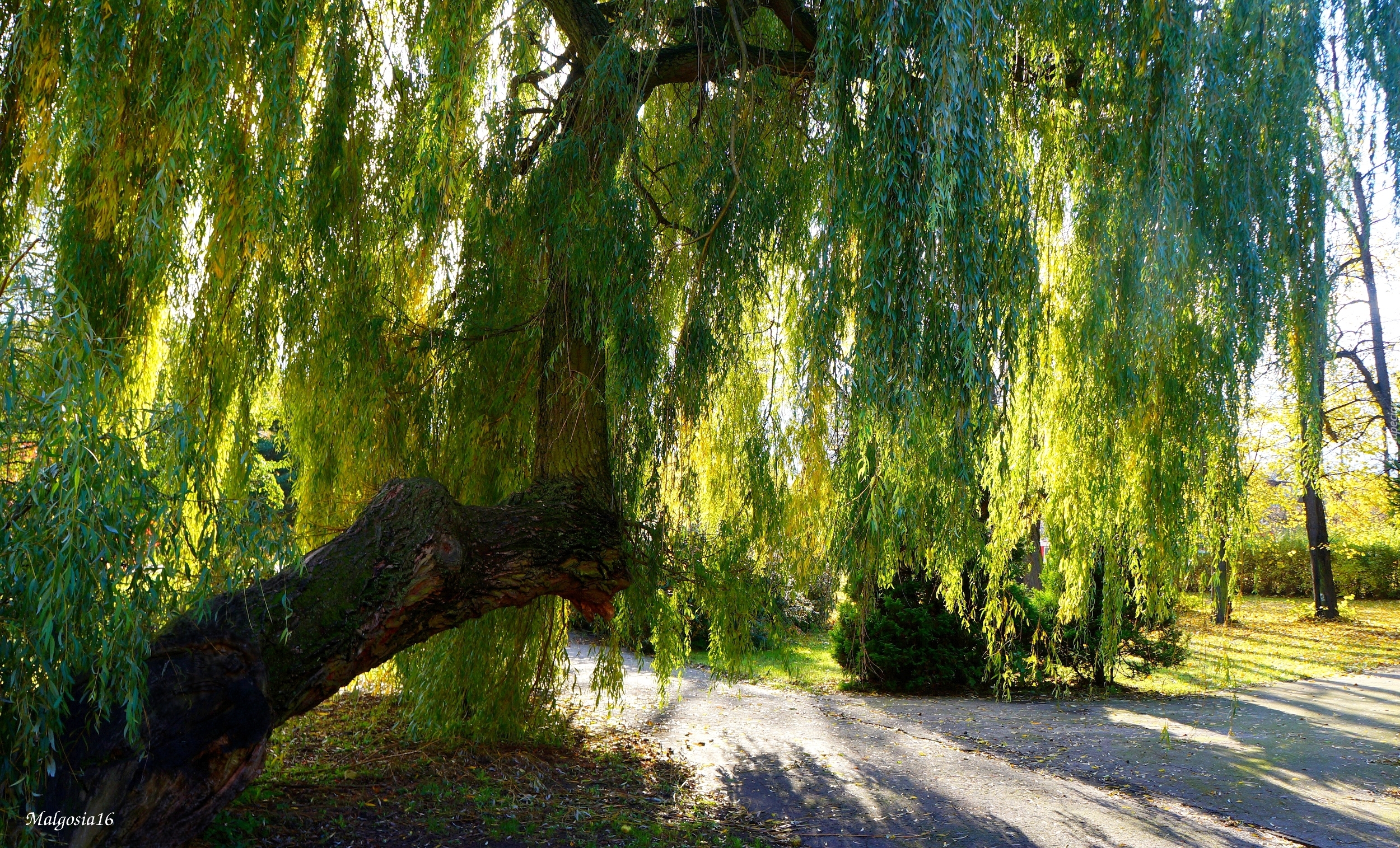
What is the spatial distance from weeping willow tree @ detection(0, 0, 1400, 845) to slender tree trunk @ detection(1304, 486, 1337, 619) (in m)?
12.4

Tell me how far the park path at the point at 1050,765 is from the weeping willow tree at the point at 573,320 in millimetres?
1131

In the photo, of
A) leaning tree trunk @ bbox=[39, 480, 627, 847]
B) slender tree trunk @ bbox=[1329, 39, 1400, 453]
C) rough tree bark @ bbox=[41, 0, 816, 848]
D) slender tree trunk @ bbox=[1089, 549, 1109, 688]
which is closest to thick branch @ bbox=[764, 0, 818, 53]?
rough tree bark @ bbox=[41, 0, 816, 848]

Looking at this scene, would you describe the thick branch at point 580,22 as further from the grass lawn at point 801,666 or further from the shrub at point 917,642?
the shrub at point 917,642

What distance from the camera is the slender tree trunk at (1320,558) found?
14938 mm

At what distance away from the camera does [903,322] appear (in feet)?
10.2

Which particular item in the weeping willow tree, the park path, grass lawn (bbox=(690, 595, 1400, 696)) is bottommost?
the park path

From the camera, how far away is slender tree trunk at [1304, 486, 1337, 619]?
588 inches

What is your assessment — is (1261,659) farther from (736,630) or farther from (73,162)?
(73,162)

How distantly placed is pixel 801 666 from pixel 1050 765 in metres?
5.32

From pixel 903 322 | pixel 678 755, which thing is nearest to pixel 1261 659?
pixel 678 755

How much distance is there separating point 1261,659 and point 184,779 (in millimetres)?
13018

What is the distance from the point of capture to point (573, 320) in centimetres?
471

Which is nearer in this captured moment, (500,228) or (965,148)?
(965,148)

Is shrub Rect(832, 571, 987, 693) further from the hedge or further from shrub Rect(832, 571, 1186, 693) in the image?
the hedge
